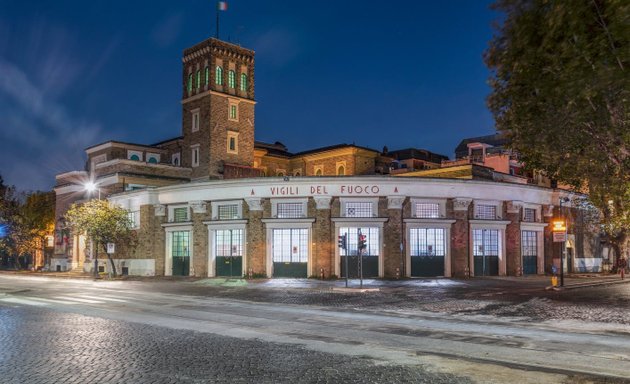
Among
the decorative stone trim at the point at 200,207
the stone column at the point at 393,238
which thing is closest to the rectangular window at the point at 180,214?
the decorative stone trim at the point at 200,207

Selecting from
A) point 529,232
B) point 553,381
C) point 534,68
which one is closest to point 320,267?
point 529,232

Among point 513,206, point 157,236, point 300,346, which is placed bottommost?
point 300,346

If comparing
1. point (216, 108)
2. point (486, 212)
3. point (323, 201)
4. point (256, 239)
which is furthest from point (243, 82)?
point (486, 212)

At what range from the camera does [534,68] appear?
45.5 feet

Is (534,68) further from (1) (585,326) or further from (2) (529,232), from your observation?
(2) (529,232)

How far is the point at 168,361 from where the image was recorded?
10.9m

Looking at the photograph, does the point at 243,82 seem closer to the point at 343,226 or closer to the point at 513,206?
the point at 343,226

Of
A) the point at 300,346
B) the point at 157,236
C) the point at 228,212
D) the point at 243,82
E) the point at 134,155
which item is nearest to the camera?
the point at 300,346

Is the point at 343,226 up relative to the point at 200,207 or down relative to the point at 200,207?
down

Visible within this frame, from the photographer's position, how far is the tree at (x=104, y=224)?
42.7 metres

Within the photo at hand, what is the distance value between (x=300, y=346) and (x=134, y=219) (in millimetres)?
35775

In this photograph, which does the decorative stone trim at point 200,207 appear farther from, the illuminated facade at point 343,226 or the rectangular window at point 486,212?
the rectangular window at point 486,212

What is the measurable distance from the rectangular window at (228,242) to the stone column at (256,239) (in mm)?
861

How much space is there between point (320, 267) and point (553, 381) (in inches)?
1097
